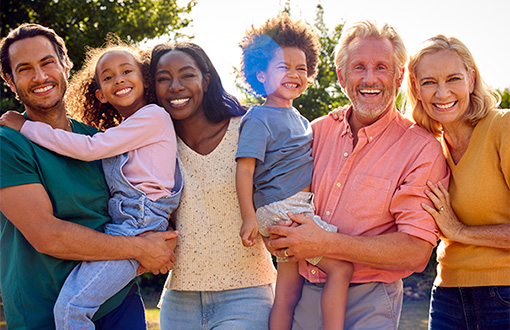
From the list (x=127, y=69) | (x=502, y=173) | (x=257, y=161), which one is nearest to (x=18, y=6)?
(x=127, y=69)

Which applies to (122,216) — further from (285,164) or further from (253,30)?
(253,30)

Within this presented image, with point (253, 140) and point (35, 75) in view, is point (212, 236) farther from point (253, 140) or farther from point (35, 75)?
point (35, 75)

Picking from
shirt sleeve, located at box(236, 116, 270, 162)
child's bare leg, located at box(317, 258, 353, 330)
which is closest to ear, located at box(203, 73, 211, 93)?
shirt sleeve, located at box(236, 116, 270, 162)

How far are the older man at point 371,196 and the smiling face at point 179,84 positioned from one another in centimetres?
87

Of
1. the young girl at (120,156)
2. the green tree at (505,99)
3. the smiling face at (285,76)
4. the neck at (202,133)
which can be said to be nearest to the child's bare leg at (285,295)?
the young girl at (120,156)

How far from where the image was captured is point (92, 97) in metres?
3.41

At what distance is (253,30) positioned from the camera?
332 cm

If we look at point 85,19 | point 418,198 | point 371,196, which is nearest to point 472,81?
point 418,198

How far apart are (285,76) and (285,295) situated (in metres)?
1.33

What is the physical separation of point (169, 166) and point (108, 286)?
0.77 metres

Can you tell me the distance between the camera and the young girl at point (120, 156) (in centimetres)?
266

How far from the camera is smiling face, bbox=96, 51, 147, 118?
10.3 feet

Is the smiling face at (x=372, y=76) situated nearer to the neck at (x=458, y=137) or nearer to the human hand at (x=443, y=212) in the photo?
the neck at (x=458, y=137)

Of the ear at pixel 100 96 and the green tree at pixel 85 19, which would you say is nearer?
the ear at pixel 100 96
